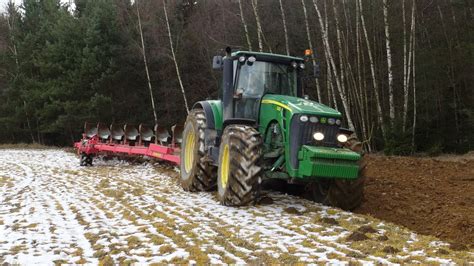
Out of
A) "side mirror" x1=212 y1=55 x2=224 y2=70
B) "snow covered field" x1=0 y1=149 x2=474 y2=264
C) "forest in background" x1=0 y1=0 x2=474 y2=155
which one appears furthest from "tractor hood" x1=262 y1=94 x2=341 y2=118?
"forest in background" x1=0 y1=0 x2=474 y2=155

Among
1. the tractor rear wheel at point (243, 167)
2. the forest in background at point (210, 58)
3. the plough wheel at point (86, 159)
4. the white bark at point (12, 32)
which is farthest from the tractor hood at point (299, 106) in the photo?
the white bark at point (12, 32)

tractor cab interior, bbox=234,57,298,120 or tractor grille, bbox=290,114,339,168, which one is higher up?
tractor cab interior, bbox=234,57,298,120

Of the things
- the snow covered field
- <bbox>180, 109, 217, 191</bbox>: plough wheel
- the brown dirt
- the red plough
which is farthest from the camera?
the red plough

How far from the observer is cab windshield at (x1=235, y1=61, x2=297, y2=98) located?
772 centimetres

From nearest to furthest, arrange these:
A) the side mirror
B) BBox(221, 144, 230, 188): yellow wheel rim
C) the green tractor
→ 1. the green tractor
2. BBox(221, 144, 230, 188): yellow wheel rim
3. the side mirror

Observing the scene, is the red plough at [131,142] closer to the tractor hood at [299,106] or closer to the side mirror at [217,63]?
the side mirror at [217,63]

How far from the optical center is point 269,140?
23.9 ft

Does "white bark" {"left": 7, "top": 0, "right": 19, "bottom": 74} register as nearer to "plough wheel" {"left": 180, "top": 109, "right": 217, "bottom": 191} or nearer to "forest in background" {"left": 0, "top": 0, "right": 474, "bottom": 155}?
"forest in background" {"left": 0, "top": 0, "right": 474, "bottom": 155}

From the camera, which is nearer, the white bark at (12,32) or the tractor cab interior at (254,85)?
the tractor cab interior at (254,85)

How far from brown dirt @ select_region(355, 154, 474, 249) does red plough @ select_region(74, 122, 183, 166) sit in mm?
4748

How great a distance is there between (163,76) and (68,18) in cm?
650

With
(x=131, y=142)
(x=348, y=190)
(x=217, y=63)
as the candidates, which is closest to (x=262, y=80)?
(x=217, y=63)

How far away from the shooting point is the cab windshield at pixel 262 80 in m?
7.72

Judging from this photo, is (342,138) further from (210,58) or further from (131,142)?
(210,58)
